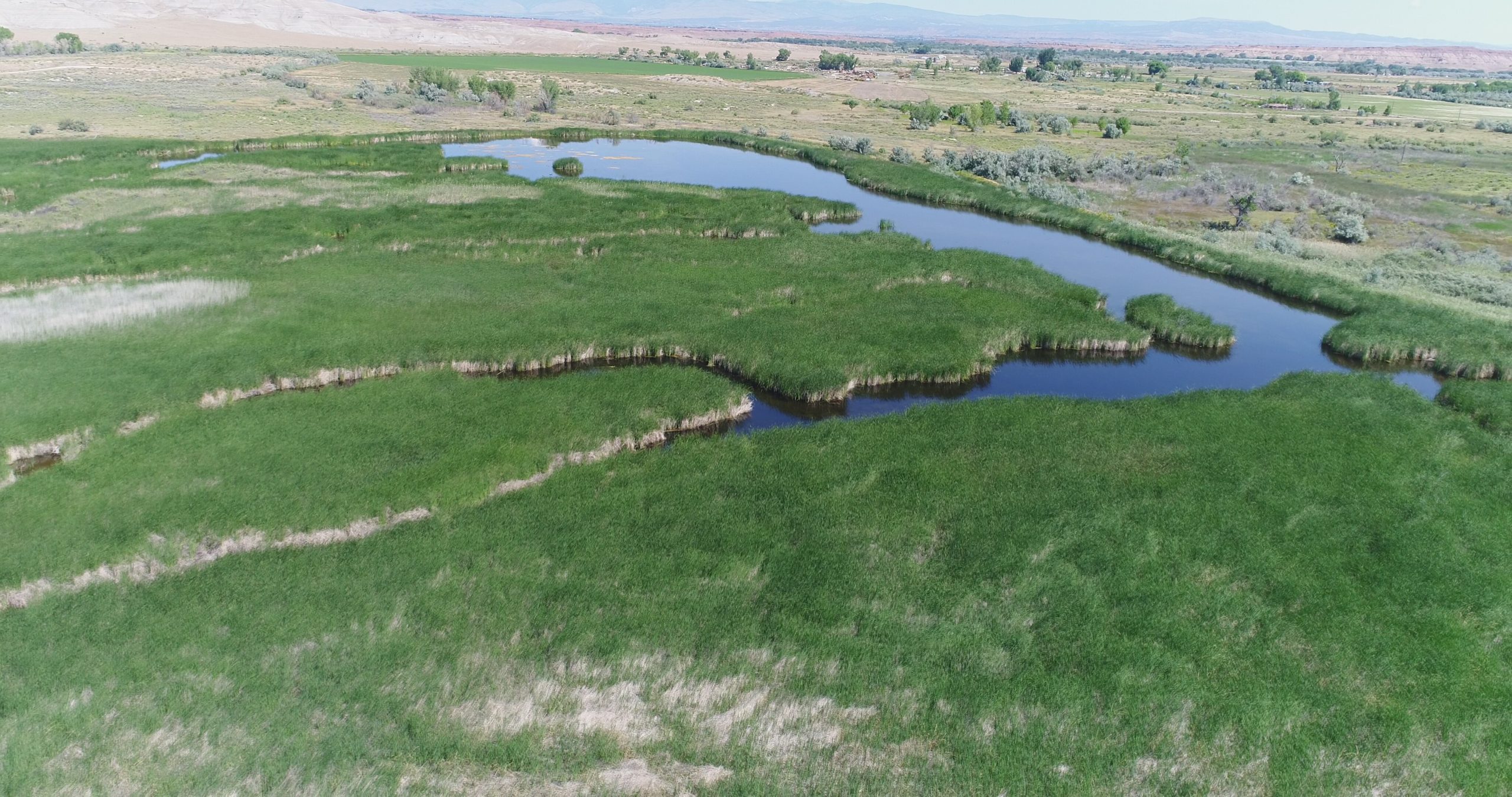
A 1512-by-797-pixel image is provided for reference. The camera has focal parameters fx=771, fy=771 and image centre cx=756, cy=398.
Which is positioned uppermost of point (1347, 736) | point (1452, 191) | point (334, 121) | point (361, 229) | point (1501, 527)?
point (334, 121)

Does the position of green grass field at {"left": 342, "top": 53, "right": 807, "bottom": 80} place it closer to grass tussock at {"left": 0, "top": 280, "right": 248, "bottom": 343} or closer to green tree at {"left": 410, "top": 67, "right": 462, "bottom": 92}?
green tree at {"left": 410, "top": 67, "right": 462, "bottom": 92}

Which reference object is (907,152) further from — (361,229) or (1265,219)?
(361,229)

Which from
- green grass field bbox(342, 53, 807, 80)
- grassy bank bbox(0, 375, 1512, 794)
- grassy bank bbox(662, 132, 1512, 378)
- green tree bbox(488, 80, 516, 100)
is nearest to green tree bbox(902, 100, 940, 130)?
grassy bank bbox(662, 132, 1512, 378)

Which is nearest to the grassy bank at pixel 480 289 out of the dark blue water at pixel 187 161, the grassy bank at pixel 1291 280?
the dark blue water at pixel 187 161

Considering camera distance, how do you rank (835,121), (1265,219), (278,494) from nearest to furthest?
(278,494) < (1265,219) < (835,121)

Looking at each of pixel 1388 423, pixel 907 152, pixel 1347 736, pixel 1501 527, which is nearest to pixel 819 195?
pixel 907 152

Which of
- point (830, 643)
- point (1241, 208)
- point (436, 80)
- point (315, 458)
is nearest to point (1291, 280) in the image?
point (1241, 208)

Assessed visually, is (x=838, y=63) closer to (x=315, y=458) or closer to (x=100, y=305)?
(x=100, y=305)

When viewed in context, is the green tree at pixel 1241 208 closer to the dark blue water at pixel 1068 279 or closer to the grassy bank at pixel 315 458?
the dark blue water at pixel 1068 279
